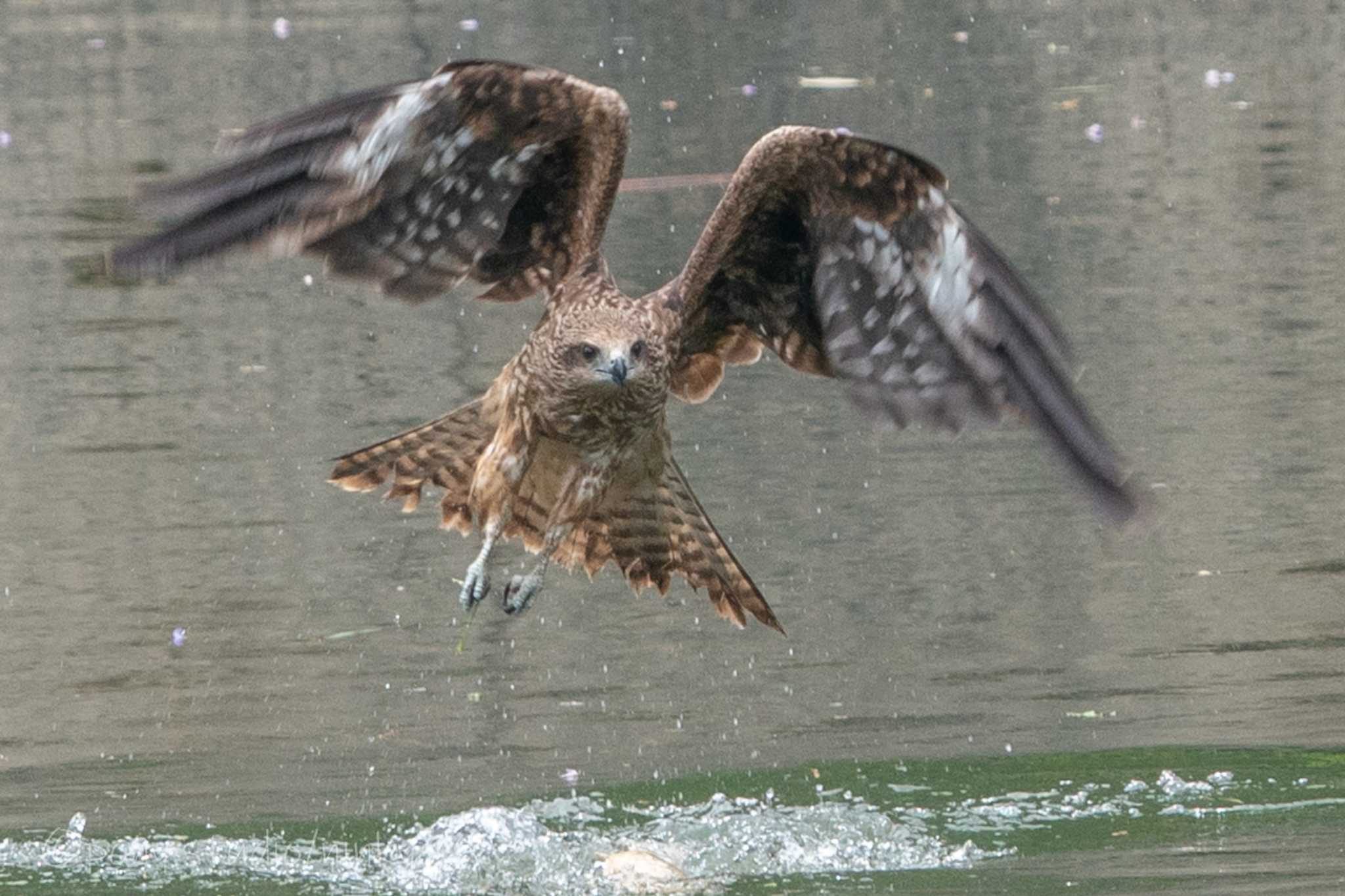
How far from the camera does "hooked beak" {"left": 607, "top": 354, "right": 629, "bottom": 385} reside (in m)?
7.49

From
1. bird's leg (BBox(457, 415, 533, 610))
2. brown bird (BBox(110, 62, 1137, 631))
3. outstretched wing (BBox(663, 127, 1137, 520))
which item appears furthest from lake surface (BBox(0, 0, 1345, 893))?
outstretched wing (BBox(663, 127, 1137, 520))

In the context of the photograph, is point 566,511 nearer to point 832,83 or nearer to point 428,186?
point 428,186

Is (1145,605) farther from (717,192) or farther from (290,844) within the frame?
(717,192)

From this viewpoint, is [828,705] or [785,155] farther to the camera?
[828,705]

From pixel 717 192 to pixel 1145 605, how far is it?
5902 mm

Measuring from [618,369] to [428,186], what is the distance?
0.78 metres

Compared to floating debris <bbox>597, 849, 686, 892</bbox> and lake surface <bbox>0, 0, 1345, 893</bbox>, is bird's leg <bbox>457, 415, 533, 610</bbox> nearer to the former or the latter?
lake surface <bbox>0, 0, 1345, 893</bbox>

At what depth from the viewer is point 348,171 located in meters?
7.18

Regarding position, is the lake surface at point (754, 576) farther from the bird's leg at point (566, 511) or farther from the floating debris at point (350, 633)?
the bird's leg at point (566, 511)

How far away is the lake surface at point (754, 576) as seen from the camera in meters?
7.18

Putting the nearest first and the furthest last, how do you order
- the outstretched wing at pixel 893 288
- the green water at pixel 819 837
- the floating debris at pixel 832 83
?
the green water at pixel 819 837, the outstretched wing at pixel 893 288, the floating debris at pixel 832 83

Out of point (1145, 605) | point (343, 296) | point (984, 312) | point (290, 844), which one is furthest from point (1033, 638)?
point (343, 296)

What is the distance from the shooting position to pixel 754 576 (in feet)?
29.8

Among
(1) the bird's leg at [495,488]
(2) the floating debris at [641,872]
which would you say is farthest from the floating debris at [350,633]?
(2) the floating debris at [641,872]
